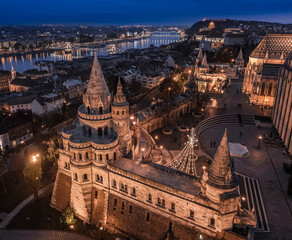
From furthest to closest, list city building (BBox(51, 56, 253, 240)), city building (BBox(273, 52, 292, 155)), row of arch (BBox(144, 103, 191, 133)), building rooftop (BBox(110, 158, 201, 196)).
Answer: row of arch (BBox(144, 103, 191, 133))
city building (BBox(273, 52, 292, 155))
building rooftop (BBox(110, 158, 201, 196))
city building (BBox(51, 56, 253, 240))

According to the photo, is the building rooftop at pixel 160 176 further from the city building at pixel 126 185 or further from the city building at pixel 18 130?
the city building at pixel 18 130

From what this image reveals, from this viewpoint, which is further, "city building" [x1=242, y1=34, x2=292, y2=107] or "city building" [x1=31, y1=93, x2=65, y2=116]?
"city building" [x1=31, y1=93, x2=65, y2=116]

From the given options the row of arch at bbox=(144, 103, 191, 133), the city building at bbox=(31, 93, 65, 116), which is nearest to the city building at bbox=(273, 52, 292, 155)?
the row of arch at bbox=(144, 103, 191, 133)

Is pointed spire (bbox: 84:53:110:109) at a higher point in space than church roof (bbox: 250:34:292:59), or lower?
lower

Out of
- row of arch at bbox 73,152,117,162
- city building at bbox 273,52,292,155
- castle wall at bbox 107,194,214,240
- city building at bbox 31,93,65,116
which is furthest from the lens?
city building at bbox 31,93,65,116

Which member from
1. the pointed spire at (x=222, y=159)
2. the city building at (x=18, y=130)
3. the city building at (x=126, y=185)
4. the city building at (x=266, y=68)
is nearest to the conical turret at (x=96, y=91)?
the city building at (x=126, y=185)

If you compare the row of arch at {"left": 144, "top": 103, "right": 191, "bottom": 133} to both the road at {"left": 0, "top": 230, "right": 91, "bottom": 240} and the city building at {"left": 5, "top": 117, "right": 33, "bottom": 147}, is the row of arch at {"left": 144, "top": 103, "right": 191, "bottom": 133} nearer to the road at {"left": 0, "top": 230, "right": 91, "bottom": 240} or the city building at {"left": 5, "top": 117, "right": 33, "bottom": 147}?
the road at {"left": 0, "top": 230, "right": 91, "bottom": 240}

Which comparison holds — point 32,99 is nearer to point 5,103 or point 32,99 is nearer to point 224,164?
point 5,103

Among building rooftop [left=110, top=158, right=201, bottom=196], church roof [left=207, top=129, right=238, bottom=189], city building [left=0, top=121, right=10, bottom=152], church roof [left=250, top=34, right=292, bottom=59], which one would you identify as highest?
church roof [left=250, top=34, right=292, bottom=59]
